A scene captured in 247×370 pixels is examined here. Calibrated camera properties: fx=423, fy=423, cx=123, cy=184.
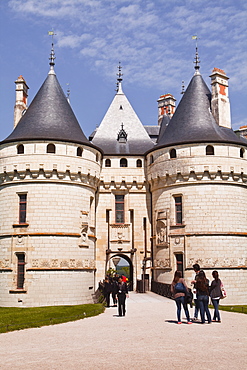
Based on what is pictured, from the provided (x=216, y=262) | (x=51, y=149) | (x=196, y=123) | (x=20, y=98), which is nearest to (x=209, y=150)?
(x=196, y=123)

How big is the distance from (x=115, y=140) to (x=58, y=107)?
6.15m

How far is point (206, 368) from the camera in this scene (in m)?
7.54

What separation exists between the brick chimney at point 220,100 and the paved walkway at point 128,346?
16.7 metres

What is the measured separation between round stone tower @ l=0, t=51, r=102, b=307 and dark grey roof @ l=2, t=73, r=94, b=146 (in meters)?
0.06

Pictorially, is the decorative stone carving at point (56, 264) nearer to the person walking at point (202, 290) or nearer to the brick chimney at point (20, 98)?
the brick chimney at point (20, 98)

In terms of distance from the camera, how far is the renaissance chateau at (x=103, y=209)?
23906 mm

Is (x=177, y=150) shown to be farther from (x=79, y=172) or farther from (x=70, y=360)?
(x=70, y=360)

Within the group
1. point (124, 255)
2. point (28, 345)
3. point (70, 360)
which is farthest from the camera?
point (124, 255)

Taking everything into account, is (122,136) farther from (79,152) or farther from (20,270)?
(20,270)

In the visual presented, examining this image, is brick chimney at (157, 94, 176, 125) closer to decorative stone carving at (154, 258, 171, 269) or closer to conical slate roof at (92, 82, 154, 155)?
conical slate roof at (92, 82, 154, 155)

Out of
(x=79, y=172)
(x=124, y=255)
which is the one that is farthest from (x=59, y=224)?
(x=124, y=255)

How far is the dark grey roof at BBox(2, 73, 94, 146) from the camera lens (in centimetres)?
2527

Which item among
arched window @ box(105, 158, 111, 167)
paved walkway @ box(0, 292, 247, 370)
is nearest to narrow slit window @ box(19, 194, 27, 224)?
arched window @ box(105, 158, 111, 167)

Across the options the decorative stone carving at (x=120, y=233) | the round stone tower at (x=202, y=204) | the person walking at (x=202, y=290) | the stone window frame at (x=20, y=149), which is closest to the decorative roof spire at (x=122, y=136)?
the round stone tower at (x=202, y=204)
